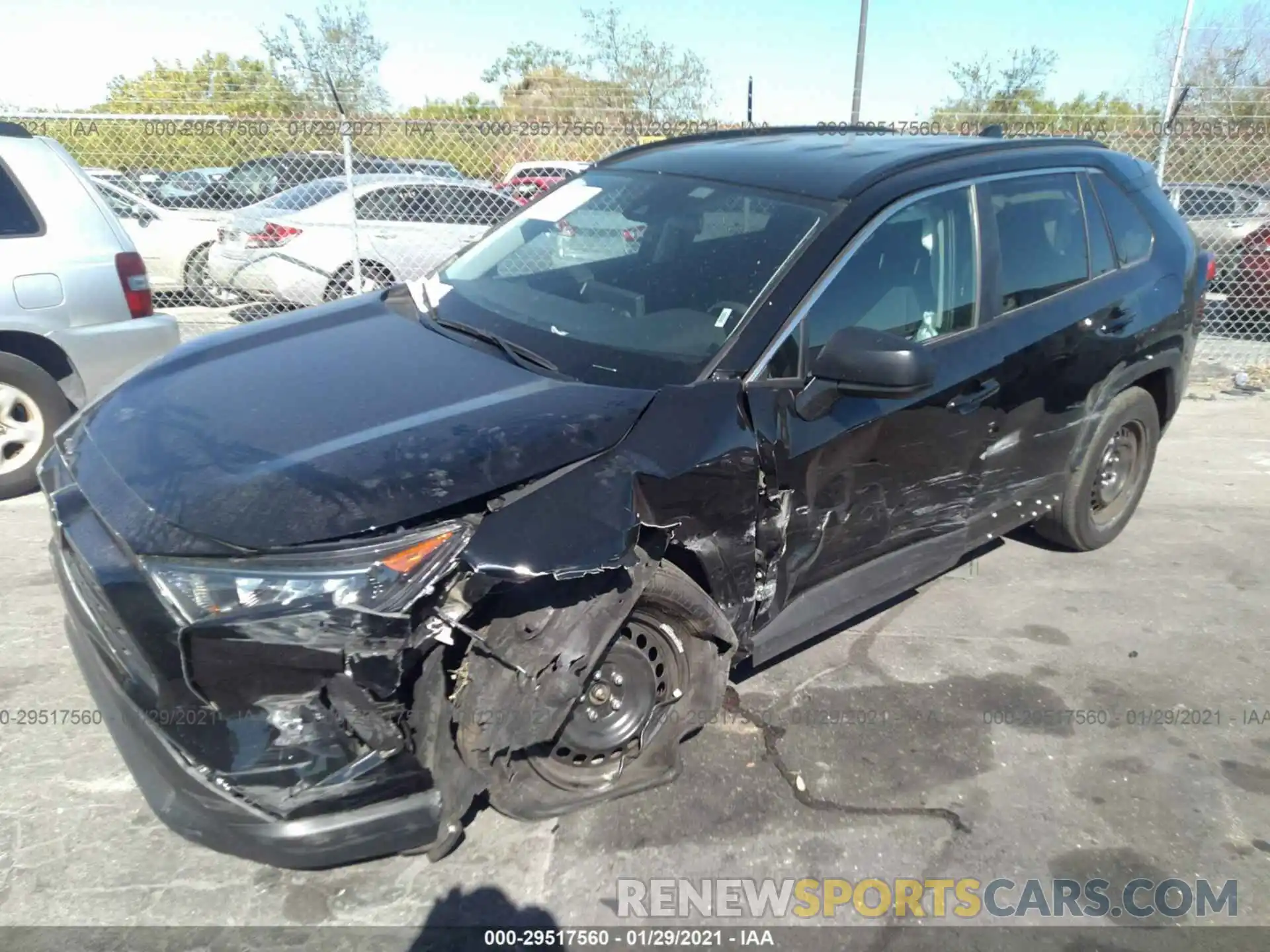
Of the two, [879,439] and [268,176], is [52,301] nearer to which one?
[879,439]

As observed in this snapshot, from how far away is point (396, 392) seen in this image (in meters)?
2.77

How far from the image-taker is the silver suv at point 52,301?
4.91 meters

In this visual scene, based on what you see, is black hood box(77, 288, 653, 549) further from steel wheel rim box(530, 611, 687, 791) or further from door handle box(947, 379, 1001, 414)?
door handle box(947, 379, 1001, 414)

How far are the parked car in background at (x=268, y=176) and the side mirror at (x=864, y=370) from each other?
8252 millimetres

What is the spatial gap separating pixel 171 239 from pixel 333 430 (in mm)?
9670

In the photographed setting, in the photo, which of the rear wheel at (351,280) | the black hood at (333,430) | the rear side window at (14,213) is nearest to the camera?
the black hood at (333,430)

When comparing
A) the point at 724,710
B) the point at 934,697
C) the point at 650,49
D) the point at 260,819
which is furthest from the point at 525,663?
the point at 650,49

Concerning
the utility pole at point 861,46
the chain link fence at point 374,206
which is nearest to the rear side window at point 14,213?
the chain link fence at point 374,206

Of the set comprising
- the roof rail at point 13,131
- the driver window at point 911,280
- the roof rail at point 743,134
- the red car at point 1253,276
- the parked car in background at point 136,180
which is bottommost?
the red car at point 1253,276

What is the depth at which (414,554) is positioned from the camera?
2199 millimetres

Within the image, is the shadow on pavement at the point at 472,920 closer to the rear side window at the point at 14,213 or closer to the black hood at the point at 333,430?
the black hood at the point at 333,430

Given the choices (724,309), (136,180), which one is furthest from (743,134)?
(136,180)

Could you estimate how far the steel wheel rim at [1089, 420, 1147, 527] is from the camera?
186 inches

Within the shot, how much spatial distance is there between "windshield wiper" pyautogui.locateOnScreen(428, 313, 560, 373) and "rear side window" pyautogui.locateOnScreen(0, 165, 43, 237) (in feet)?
9.80
